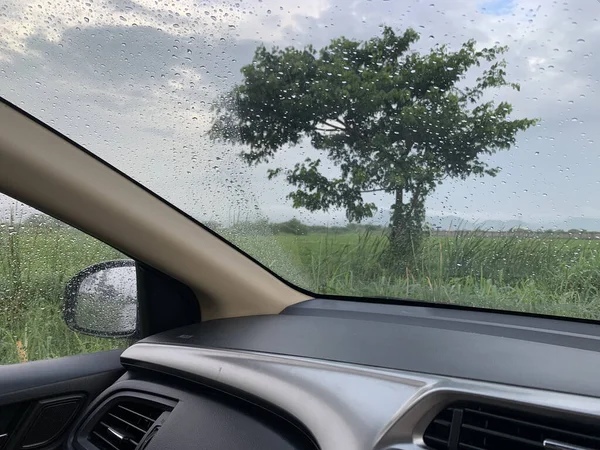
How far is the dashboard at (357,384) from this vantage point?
5.59 feet

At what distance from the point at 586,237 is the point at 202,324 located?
73.0 inches

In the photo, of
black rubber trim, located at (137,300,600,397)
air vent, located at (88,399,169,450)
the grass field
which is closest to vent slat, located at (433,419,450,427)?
black rubber trim, located at (137,300,600,397)

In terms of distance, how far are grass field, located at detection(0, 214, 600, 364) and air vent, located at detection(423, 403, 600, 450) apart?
85 centimetres

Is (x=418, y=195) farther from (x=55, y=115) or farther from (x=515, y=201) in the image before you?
(x=55, y=115)

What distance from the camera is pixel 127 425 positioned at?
2629mm

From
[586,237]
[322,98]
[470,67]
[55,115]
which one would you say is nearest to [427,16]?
[470,67]

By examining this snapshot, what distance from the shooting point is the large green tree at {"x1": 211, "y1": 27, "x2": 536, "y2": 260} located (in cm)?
234

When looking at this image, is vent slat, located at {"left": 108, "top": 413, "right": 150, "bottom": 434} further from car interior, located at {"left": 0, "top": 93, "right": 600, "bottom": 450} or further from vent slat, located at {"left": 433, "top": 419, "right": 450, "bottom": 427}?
vent slat, located at {"left": 433, "top": 419, "right": 450, "bottom": 427}

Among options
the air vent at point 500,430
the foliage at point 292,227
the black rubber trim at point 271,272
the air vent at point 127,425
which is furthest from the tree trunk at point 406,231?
the air vent at point 127,425

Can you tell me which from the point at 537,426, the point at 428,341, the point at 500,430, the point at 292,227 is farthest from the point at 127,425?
the point at 537,426

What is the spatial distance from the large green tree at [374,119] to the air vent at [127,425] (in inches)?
47.5

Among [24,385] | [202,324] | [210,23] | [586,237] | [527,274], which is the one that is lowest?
[24,385]

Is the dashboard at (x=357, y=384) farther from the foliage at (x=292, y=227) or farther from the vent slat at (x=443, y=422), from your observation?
the foliage at (x=292, y=227)

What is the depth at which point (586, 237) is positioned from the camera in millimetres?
2248
